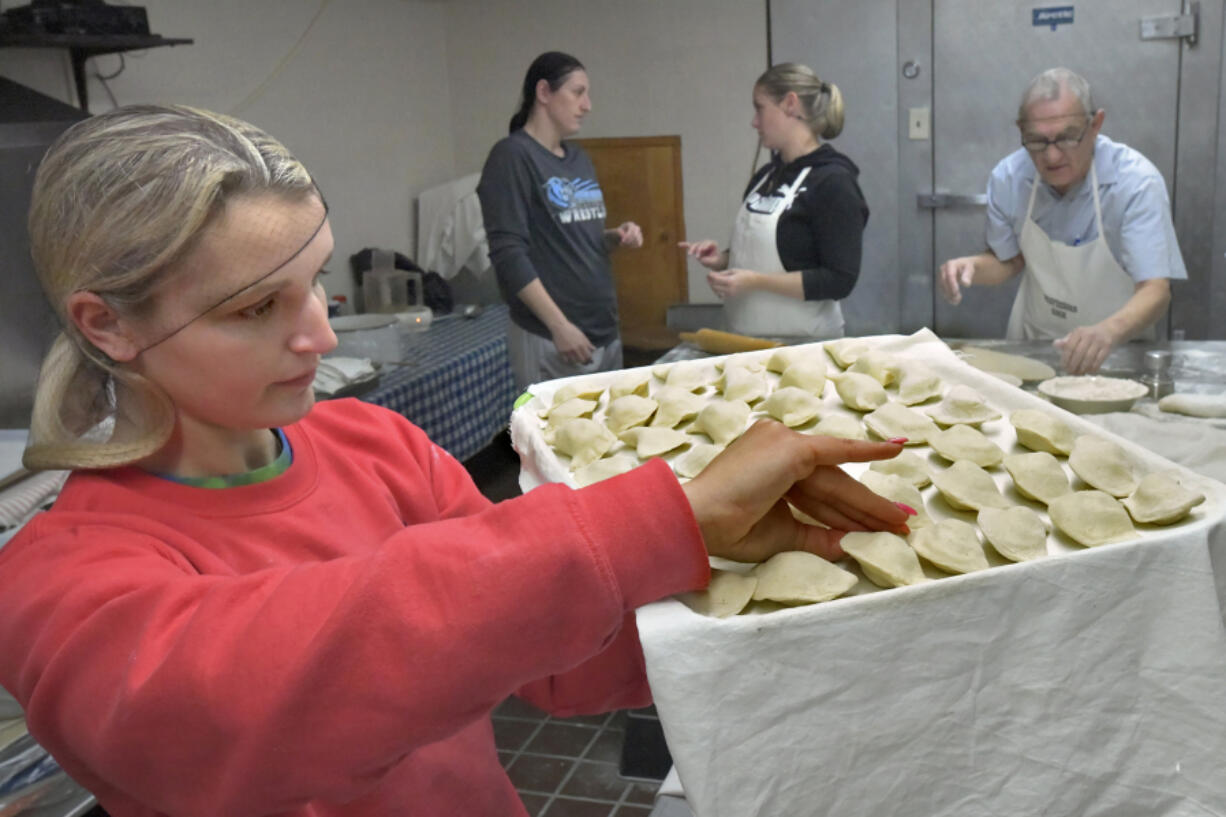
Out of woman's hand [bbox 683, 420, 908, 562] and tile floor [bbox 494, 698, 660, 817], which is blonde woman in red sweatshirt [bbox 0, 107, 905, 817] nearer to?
woman's hand [bbox 683, 420, 908, 562]

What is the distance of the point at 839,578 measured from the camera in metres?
0.62

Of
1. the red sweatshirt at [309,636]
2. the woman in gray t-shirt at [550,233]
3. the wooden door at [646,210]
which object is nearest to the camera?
the red sweatshirt at [309,636]

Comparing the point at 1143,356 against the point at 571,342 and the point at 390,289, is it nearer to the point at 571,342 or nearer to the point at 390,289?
the point at 571,342

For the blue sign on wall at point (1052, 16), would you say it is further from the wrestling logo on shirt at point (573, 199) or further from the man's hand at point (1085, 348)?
the wrestling logo on shirt at point (573, 199)

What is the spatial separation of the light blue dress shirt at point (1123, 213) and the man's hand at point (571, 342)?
102 centimetres

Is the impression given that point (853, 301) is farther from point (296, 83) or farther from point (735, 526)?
point (296, 83)

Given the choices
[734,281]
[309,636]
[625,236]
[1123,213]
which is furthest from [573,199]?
[309,636]

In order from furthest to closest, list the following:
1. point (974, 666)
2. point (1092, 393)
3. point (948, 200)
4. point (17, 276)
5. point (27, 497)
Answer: point (17, 276)
point (948, 200)
point (27, 497)
point (1092, 393)
point (974, 666)

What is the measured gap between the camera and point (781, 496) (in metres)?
0.63

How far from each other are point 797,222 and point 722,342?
2.10ft

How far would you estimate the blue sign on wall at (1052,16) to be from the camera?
5.99ft

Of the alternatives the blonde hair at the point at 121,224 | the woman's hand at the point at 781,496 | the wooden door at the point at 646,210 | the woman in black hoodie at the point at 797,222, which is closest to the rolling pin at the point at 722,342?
the woman in black hoodie at the point at 797,222

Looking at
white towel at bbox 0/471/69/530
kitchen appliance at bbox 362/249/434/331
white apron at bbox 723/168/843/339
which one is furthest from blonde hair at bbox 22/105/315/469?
kitchen appliance at bbox 362/249/434/331

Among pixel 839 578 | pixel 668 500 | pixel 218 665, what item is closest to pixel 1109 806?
pixel 839 578
